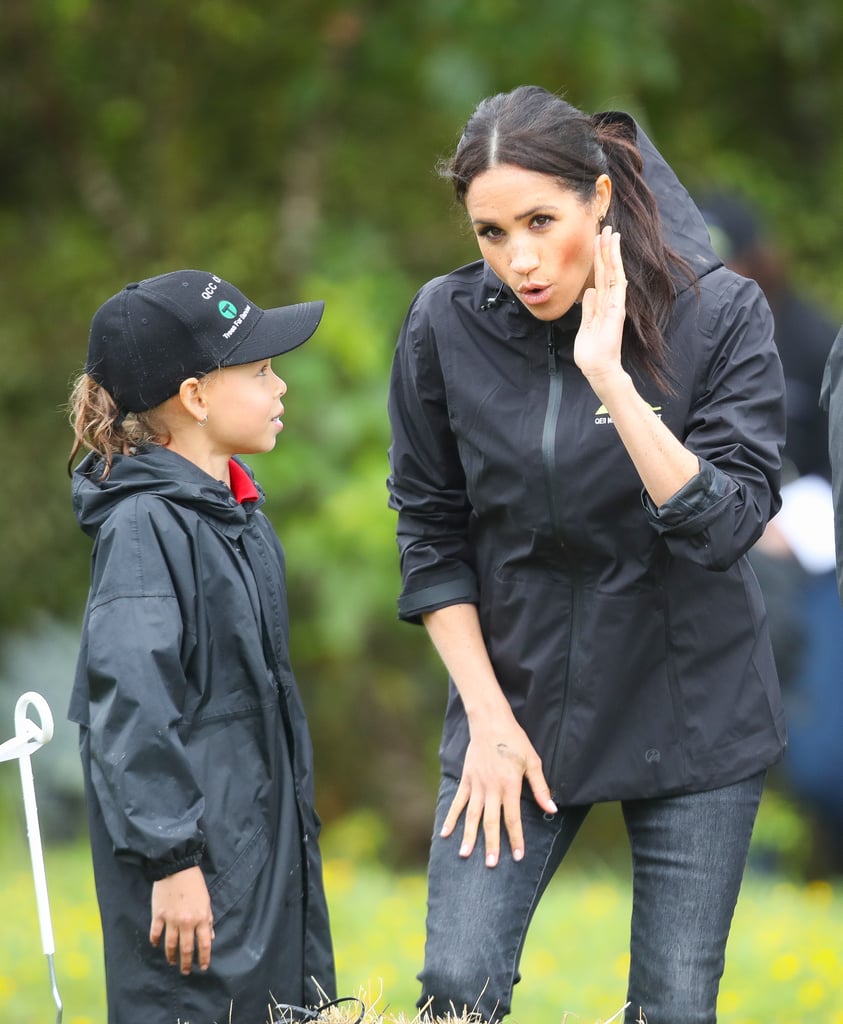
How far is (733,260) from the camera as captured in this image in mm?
6145

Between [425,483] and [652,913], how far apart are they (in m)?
0.93

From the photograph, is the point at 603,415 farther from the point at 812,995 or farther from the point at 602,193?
the point at 812,995

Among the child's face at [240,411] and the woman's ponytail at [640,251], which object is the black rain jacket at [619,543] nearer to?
the woman's ponytail at [640,251]

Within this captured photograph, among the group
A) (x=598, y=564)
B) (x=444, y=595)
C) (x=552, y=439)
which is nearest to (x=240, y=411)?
(x=444, y=595)

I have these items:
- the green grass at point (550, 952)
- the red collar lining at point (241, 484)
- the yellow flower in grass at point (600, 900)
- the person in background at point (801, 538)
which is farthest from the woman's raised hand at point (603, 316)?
the yellow flower in grass at point (600, 900)

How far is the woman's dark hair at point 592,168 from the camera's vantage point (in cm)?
276

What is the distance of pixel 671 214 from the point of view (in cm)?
295

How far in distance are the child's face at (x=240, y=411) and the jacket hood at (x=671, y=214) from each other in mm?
496

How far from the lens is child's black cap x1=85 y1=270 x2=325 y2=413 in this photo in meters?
2.98

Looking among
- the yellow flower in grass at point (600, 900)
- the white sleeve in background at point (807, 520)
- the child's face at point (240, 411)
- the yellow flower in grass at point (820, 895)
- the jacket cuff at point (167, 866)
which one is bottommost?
the yellow flower in grass at point (820, 895)

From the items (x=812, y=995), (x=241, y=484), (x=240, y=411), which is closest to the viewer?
(x=240, y=411)

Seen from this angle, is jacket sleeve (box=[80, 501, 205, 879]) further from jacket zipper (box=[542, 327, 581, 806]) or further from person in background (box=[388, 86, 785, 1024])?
jacket zipper (box=[542, 327, 581, 806])

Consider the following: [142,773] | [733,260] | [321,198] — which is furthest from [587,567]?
[321,198]

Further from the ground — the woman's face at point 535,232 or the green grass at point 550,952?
the woman's face at point 535,232
